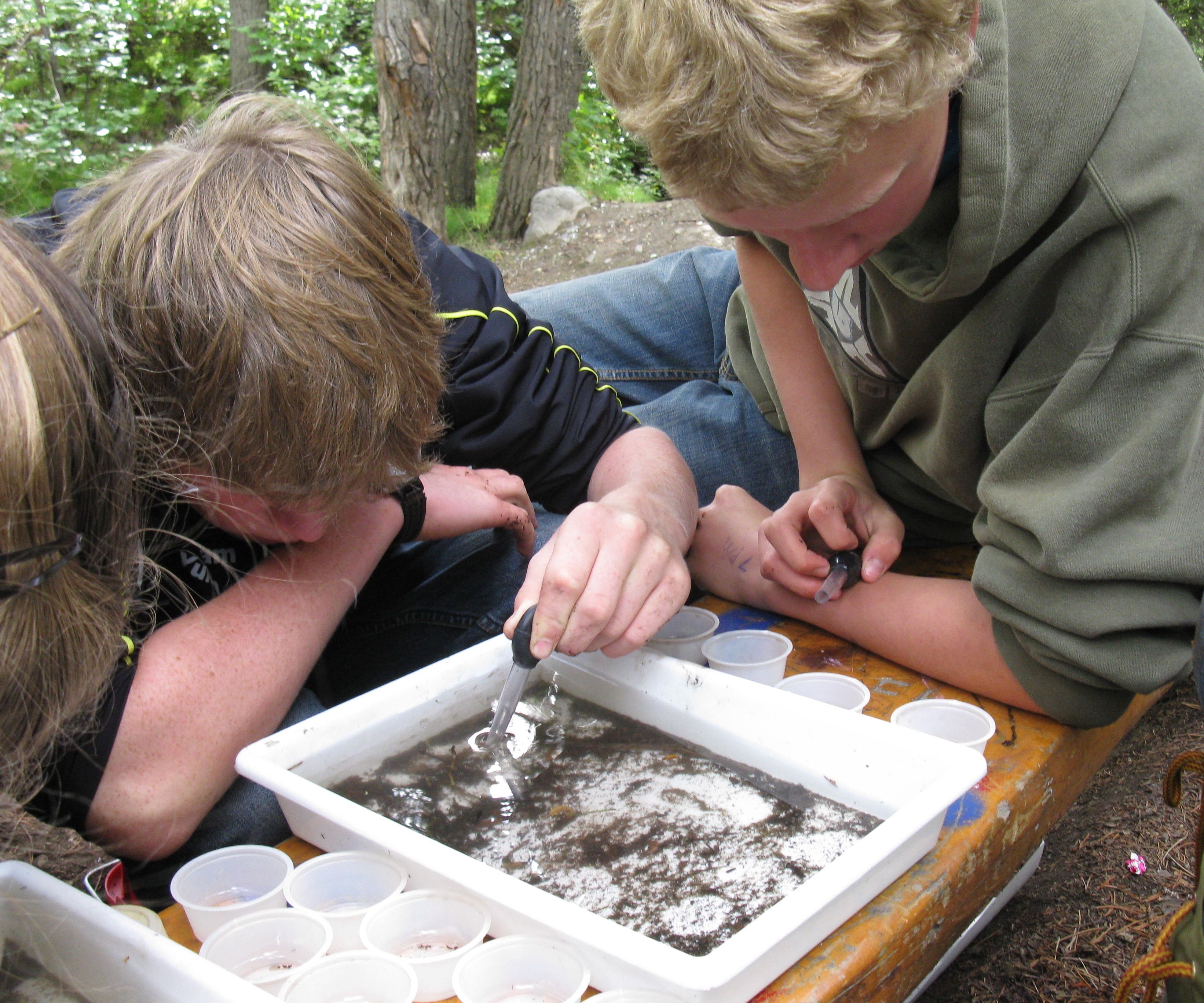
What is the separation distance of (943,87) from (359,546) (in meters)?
0.87

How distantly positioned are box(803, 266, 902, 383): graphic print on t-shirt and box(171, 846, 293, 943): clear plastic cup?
1.05m

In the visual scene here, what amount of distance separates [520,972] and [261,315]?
0.65m

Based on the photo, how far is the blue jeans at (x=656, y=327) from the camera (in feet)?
7.15

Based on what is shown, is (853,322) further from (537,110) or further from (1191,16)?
(1191,16)

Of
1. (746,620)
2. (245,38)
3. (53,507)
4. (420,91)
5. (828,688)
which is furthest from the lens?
(245,38)

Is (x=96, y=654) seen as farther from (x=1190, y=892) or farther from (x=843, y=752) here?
(x=1190, y=892)

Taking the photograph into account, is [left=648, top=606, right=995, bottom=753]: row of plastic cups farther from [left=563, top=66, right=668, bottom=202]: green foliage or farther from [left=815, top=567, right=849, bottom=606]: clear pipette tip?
[left=563, top=66, right=668, bottom=202]: green foliage

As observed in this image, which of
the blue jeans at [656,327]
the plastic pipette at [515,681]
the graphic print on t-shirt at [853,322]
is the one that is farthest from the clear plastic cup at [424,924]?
the blue jeans at [656,327]

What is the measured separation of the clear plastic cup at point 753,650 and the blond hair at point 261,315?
1.77ft

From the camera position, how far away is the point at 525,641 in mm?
1154

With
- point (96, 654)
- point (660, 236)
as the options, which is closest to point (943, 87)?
point (96, 654)

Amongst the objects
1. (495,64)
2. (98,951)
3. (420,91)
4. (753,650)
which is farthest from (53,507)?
(495,64)

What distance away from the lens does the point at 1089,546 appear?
3.63ft

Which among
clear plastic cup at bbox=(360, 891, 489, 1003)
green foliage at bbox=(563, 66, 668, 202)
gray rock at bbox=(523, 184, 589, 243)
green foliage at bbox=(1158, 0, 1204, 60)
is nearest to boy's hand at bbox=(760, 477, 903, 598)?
clear plastic cup at bbox=(360, 891, 489, 1003)
